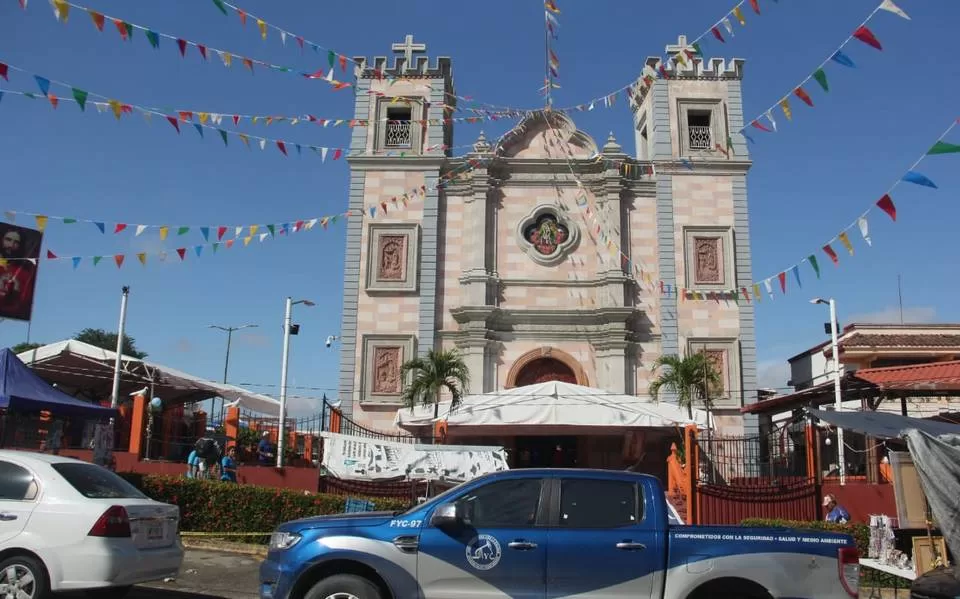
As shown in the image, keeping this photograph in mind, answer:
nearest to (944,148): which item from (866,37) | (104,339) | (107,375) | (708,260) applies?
(866,37)

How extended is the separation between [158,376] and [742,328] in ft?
60.8

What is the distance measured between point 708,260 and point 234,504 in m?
16.8

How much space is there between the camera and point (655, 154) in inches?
1033

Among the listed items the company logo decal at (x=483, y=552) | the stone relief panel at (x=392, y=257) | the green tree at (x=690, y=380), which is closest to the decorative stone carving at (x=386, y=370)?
the stone relief panel at (x=392, y=257)

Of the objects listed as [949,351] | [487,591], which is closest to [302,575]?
[487,591]

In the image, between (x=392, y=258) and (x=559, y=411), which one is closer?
(x=559, y=411)

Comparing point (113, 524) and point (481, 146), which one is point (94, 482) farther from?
point (481, 146)

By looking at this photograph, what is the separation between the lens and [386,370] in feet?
80.8

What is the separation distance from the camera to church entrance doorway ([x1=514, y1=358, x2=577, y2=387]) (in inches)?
985

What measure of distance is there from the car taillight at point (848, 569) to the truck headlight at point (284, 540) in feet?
15.3

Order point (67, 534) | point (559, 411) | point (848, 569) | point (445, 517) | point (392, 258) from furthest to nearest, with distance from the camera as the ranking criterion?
point (392, 258)
point (559, 411)
point (67, 534)
point (445, 517)
point (848, 569)

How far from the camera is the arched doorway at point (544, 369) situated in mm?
24766

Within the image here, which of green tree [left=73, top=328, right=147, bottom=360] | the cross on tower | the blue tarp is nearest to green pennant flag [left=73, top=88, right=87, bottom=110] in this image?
the blue tarp

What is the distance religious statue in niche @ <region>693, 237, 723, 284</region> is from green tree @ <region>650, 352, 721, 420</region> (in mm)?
3600
